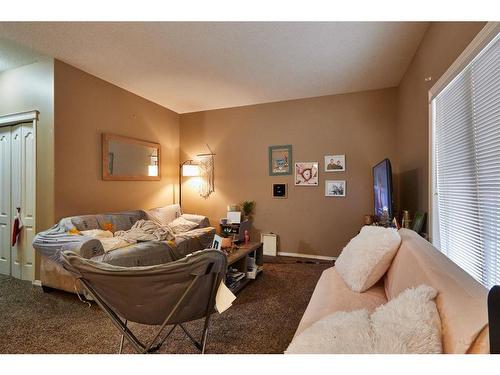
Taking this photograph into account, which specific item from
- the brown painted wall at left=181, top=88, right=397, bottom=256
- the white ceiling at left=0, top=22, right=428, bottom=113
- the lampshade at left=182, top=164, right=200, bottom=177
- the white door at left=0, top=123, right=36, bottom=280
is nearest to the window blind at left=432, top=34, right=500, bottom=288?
the white ceiling at left=0, top=22, right=428, bottom=113

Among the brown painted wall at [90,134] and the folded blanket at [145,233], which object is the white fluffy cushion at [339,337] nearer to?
the folded blanket at [145,233]

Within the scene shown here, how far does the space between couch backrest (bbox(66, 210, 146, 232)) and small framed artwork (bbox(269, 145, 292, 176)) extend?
2.27 meters

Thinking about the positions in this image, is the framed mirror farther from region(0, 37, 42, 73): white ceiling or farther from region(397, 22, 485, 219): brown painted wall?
region(397, 22, 485, 219): brown painted wall

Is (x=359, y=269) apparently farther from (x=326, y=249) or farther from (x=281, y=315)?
(x=326, y=249)

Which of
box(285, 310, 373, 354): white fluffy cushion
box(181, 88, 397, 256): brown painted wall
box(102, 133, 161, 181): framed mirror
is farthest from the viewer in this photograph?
box(181, 88, 397, 256): brown painted wall

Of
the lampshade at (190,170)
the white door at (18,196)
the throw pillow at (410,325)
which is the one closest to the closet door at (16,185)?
the white door at (18,196)

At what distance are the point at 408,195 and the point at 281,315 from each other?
2113mm

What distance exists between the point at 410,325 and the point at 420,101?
2.40m

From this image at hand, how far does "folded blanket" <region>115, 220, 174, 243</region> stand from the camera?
107 inches

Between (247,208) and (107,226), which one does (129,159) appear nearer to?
(107,226)

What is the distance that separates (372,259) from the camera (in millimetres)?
1501

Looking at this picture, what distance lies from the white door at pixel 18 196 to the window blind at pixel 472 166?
418 cm

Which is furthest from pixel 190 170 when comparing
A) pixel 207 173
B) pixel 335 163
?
pixel 335 163

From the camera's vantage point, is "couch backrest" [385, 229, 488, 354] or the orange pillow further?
the orange pillow
